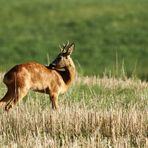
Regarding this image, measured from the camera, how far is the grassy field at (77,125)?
30.5 feet

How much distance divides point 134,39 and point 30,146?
29.8m

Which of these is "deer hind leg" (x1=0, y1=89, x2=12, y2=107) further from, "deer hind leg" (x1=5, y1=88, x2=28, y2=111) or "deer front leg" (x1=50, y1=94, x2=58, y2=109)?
"deer front leg" (x1=50, y1=94, x2=58, y2=109)

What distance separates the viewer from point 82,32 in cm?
4006

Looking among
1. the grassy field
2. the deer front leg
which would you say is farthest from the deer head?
the grassy field

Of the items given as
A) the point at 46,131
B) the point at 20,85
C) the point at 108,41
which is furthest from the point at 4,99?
the point at 108,41

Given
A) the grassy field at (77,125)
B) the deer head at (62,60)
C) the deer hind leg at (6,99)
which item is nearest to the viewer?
the grassy field at (77,125)

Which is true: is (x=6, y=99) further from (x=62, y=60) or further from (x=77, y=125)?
(x=77, y=125)

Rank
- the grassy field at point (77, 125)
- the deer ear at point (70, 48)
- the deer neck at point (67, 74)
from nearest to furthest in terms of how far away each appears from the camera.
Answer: the grassy field at point (77, 125) < the deer ear at point (70, 48) < the deer neck at point (67, 74)

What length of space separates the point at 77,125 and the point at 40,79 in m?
2.16

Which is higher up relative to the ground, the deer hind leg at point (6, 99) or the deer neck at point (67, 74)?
the deer neck at point (67, 74)

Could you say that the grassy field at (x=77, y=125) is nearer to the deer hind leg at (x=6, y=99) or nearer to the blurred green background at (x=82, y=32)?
the deer hind leg at (x=6, y=99)

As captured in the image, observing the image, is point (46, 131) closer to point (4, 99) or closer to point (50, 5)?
point (4, 99)

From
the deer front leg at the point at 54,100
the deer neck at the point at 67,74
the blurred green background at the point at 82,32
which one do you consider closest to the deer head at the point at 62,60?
the deer neck at the point at 67,74

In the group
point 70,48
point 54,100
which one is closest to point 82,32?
point 70,48
